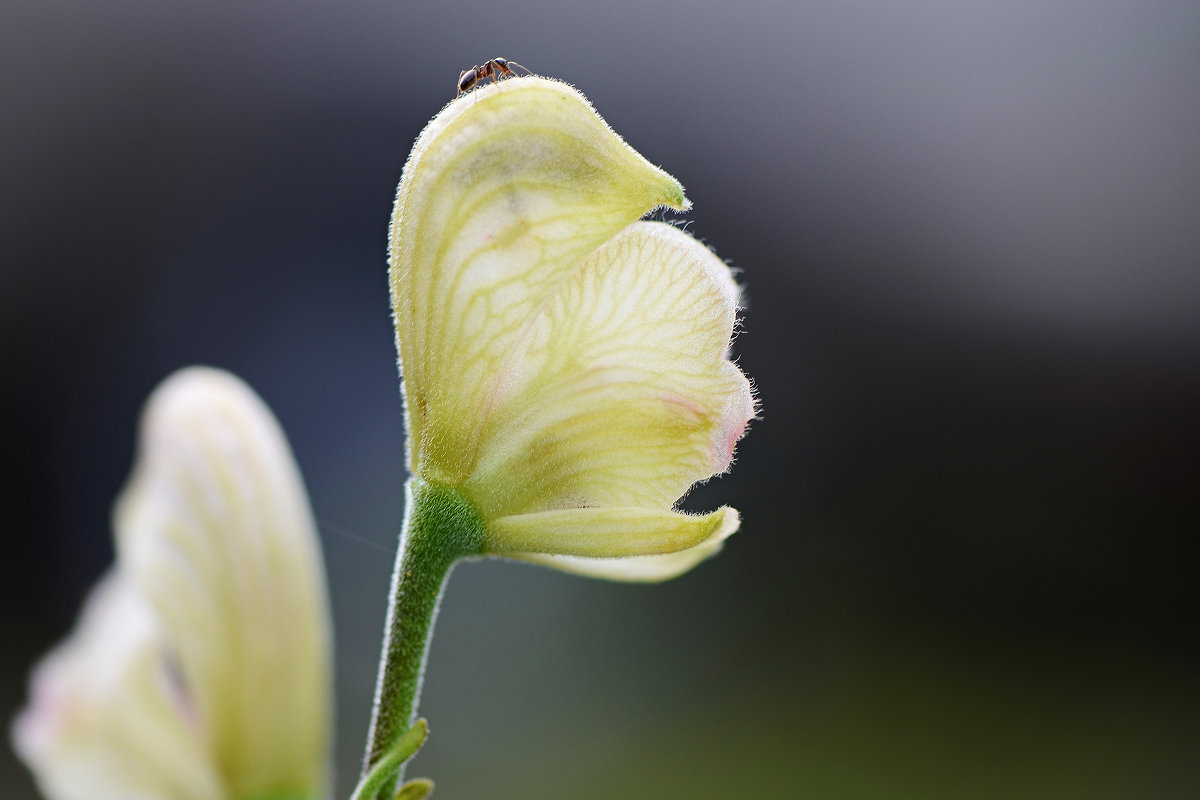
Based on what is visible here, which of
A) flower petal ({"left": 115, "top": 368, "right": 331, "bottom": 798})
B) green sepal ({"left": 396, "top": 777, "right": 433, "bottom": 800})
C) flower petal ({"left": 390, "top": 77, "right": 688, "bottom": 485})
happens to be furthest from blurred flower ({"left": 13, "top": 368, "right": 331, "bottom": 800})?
flower petal ({"left": 390, "top": 77, "right": 688, "bottom": 485})

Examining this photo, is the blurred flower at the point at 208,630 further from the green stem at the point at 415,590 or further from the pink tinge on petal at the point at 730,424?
the pink tinge on petal at the point at 730,424

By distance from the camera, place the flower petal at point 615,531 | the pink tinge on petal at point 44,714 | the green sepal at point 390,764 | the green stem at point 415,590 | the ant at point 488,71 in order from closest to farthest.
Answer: the pink tinge on petal at point 44,714 < the green sepal at point 390,764 < the green stem at point 415,590 < the flower petal at point 615,531 < the ant at point 488,71

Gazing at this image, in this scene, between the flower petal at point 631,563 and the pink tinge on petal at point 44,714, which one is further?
the flower petal at point 631,563

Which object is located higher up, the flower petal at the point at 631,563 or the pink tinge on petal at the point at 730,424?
the pink tinge on petal at the point at 730,424

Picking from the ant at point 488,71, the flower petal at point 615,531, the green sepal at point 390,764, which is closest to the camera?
the green sepal at point 390,764

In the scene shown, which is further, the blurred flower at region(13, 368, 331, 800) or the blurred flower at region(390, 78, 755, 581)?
the blurred flower at region(390, 78, 755, 581)

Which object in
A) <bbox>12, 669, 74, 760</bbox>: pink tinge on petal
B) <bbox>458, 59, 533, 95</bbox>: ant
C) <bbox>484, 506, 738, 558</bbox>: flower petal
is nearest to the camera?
<bbox>12, 669, 74, 760</bbox>: pink tinge on petal

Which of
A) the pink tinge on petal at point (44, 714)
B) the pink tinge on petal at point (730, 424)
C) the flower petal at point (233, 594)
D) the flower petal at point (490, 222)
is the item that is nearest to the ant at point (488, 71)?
the flower petal at point (490, 222)

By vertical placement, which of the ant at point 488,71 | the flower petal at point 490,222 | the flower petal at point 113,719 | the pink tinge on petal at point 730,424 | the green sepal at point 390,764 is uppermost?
the ant at point 488,71

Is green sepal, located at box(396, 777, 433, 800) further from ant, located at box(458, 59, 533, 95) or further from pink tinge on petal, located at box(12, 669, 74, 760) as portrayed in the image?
ant, located at box(458, 59, 533, 95)
